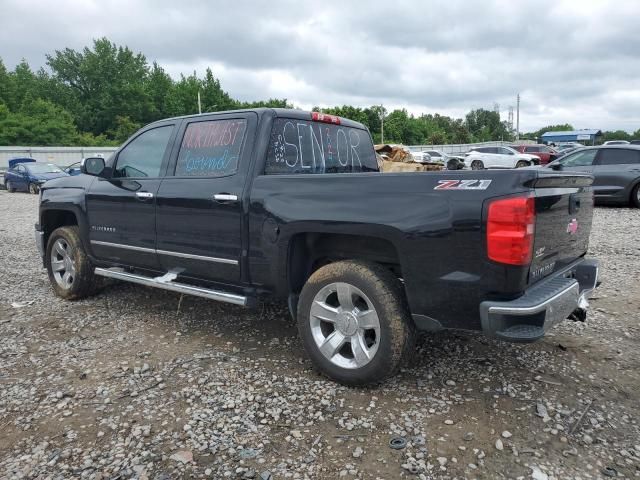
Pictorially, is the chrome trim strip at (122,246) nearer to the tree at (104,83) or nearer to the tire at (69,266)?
the tire at (69,266)

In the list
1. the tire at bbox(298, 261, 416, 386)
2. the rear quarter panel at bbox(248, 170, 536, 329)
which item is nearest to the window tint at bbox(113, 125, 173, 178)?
the rear quarter panel at bbox(248, 170, 536, 329)

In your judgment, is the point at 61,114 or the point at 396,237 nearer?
the point at 396,237

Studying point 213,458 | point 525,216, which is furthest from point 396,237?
point 213,458

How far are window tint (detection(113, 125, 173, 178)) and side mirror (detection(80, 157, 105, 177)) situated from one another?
0.14 metres

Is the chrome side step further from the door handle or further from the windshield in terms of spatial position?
the windshield

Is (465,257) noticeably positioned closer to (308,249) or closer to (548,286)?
(548,286)

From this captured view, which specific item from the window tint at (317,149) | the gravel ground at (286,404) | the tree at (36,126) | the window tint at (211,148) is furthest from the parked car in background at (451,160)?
the tree at (36,126)

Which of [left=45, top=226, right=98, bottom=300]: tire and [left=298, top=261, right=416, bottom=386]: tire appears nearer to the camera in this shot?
[left=298, top=261, right=416, bottom=386]: tire

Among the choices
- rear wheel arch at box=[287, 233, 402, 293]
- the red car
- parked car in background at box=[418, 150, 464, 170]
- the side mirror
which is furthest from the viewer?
the red car

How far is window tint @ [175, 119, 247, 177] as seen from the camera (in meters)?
3.97

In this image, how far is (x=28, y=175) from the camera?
69.6 feet

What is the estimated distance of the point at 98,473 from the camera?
2.55m

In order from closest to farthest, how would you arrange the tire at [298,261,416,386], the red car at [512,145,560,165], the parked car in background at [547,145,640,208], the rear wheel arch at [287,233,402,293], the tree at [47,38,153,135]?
1. the tire at [298,261,416,386]
2. the rear wheel arch at [287,233,402,293]
3. the parked car in background at [547,145,640,208]
4. the red car at [512,145,560,165]
5. the tree at [47,38,153,135]

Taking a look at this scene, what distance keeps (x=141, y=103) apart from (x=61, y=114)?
13.7 metres
